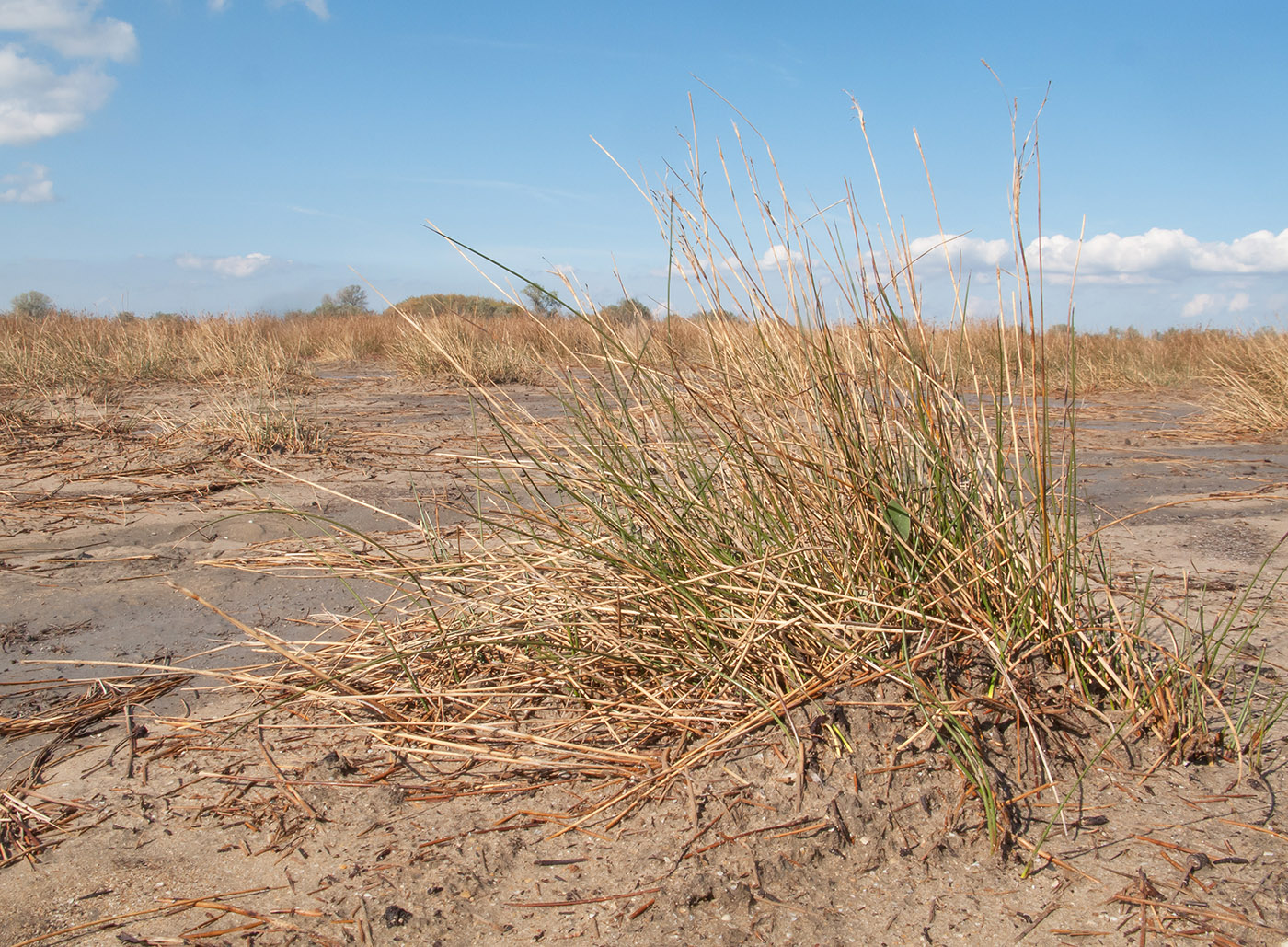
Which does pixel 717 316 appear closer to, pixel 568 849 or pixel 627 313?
pixel 627 313

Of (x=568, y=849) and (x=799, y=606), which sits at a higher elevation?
(x=799, y=606)

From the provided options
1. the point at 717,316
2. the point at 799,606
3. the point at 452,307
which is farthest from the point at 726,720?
the point at 452,307

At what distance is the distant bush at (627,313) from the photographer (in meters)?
1.80

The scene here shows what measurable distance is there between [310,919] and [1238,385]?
8162 millimetres

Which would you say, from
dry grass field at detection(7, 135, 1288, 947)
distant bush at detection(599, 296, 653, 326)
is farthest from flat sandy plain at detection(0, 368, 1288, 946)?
distant bush at detection(599, 296, 653, 326)

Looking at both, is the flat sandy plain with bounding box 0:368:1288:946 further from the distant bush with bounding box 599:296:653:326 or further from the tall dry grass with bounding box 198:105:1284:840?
the distant bush with bounding box 599:296:653:326

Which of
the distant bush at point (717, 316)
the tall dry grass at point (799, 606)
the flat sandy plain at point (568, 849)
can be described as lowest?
the flat sandy plain at point (568, 849)

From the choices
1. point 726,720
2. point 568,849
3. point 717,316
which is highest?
point 717,316

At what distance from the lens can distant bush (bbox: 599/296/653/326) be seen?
5.91 ft

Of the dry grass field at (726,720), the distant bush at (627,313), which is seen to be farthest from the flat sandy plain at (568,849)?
the distant bush at (627,313)

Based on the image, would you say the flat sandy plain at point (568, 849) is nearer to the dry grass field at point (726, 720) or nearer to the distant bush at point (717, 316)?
the dry grass field at point (726, 720)

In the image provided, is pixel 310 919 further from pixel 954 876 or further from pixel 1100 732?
pixel 1100 732

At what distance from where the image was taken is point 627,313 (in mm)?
2205

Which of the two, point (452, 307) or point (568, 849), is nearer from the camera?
Result: point (568, 849)
